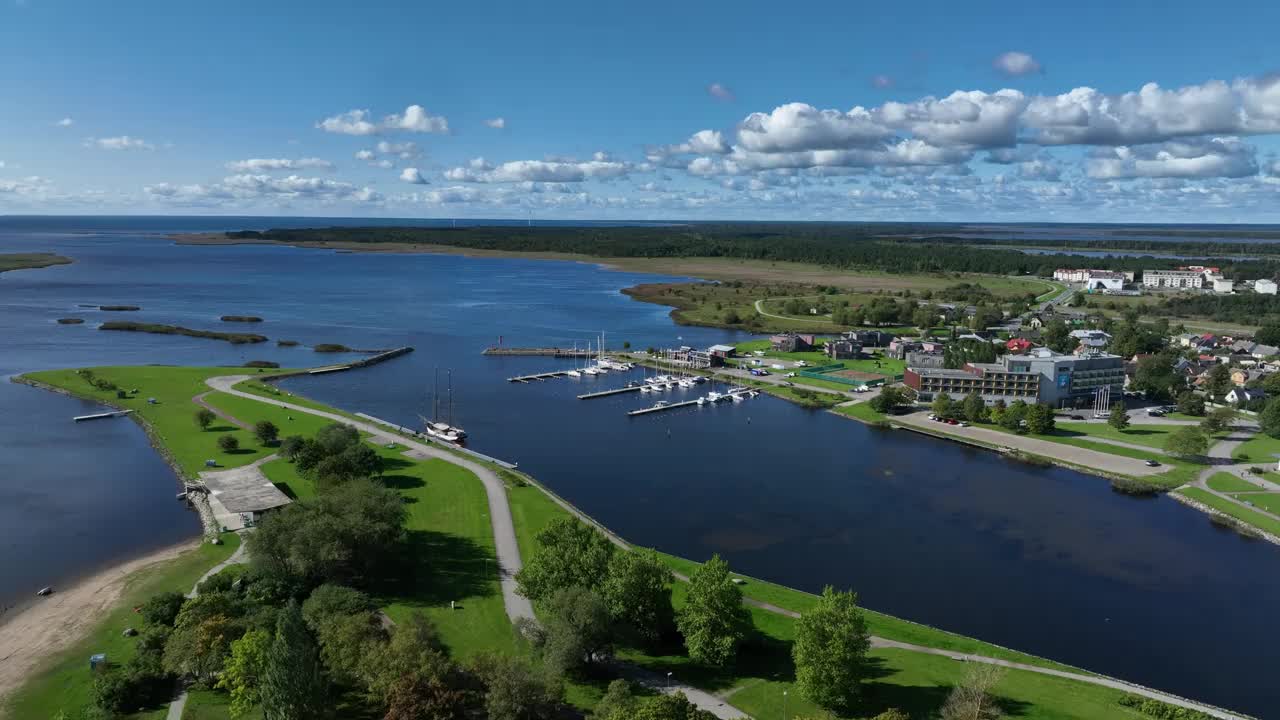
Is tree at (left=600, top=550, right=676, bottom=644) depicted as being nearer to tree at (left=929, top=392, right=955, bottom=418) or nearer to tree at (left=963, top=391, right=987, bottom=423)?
tree at (left=929, top=392, right=955, bottom=418)

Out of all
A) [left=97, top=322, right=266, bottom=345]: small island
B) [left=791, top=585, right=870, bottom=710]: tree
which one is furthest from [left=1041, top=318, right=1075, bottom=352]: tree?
[left=97, top=322, right=266, bottom=345]: small island

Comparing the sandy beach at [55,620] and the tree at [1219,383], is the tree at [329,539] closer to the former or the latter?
the sandy beach at [55,620]

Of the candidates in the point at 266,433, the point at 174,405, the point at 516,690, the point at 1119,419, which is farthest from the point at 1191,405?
the point at 174,405

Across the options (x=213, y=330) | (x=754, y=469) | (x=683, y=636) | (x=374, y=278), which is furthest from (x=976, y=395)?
(x=374, y=278)

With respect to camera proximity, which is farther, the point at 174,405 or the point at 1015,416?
the point at 174,405

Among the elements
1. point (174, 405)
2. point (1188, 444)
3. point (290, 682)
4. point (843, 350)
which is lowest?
point (174, 405)

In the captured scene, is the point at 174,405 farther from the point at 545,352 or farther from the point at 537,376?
the point at 545,352
